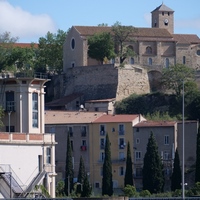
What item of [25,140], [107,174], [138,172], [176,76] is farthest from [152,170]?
[25,140]

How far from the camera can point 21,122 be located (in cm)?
6662

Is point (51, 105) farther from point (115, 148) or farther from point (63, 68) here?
point (115, 148)

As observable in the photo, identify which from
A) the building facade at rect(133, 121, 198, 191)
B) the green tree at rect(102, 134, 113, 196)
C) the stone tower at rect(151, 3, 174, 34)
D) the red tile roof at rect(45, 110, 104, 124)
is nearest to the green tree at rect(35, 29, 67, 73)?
the stone tower at rect(151, 3, 174, 34)

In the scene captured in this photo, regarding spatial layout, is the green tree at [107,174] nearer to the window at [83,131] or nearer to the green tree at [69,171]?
the green tree at [69,171]

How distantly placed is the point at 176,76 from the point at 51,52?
19437 mm

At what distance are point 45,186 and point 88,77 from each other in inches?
2663

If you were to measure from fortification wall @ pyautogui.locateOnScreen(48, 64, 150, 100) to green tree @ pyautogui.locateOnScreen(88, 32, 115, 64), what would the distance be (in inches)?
85.5

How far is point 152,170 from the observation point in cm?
9725

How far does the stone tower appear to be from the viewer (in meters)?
148

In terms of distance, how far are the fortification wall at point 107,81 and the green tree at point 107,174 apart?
88.5 ft

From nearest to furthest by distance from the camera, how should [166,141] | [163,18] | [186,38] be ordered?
[166,141]
[186,38]
[163,18]

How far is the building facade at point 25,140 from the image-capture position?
6038cm

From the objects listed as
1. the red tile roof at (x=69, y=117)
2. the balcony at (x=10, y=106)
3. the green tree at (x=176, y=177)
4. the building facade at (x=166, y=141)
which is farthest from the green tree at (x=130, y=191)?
the balcony at (x=10, y=106)

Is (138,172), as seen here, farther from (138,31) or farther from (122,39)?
(138,31)
